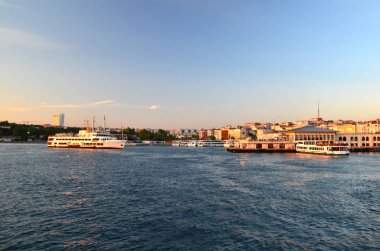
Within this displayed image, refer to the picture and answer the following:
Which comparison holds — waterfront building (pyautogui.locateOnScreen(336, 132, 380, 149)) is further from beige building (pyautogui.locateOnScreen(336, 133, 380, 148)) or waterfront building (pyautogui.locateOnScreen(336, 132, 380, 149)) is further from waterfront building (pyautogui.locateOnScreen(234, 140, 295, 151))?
waterfront building (pyautogui.locateOnScreen(234, 140, 295, 151))

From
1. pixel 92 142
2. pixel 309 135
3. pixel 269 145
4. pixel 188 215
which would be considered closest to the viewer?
pixel 188 215

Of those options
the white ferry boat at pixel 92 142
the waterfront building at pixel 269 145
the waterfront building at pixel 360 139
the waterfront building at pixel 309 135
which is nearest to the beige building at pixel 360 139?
the waterfront building at pixel 360 139

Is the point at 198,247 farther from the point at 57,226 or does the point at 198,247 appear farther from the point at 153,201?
the point at 153,201

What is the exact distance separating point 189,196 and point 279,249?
14612 mm

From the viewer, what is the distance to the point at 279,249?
17172 millimetres

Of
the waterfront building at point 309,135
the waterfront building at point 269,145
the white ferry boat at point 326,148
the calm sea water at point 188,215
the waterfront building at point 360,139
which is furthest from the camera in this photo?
the waterfront building at point 360,139

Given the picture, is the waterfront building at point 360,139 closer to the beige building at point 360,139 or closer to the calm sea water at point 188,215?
the beige building at point 360,139

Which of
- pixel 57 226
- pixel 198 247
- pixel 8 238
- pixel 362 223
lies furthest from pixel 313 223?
pixel 8 238

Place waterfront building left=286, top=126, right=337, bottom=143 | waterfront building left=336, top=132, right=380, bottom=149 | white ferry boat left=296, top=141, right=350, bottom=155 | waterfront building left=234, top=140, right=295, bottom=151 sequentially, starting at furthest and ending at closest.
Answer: waterfront building left=336, top=132, right=380, bottom=149 < waterfront building left=286, top=126, right=337, bottom=143 < waterfront building left=234, top=140, right=295, bottom=151 < white ferry boat left=296, top=141, right=350, bottom=155

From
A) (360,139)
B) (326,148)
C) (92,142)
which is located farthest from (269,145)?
(92,142)

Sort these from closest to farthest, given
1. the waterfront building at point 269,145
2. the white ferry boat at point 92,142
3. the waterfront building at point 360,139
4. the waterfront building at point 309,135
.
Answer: the waterfront building at point 269,145, the waterfront building at point 309,135, the waterfront building at point 360,139, the white ferry boat at point 92,142

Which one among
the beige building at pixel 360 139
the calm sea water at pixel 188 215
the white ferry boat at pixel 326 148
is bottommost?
the calm sea water at pixel 188 215

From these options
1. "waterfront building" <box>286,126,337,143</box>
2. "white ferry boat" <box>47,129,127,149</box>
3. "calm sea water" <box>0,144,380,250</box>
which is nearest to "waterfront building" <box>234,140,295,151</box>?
"waterfront building" <box>286,126,337,143</box>

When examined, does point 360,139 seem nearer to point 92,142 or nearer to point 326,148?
point 326,148
